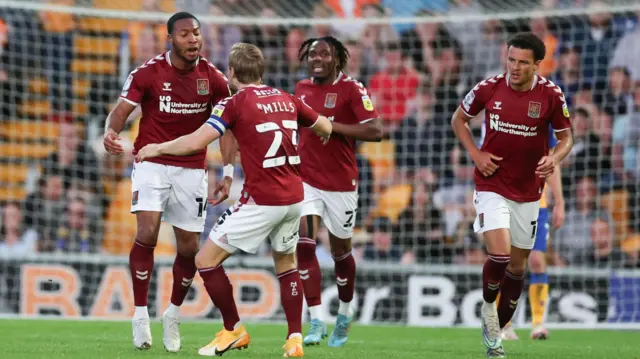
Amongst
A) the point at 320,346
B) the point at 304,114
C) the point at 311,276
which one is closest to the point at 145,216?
the point at 304,114

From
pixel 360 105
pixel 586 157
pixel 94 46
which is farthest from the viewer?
pixel 94 46

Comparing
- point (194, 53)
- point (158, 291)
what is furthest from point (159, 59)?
point (158, 291)

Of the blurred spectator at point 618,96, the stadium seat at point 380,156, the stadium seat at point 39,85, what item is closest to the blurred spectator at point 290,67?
the stadium seat at point 380,156

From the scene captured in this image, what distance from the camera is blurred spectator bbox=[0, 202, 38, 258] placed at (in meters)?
14.3

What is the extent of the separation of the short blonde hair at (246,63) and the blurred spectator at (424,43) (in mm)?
8178

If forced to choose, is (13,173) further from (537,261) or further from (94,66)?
(537,261)

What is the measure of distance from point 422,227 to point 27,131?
17.3 feet

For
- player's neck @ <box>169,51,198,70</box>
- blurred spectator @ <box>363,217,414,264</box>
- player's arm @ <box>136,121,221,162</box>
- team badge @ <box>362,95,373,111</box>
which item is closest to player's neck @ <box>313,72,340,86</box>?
team badge @ <box>362,95,373,111</box>

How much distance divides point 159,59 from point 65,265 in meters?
5.46

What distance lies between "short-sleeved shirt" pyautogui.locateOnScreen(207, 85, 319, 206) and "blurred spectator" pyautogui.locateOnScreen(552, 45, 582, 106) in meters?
7.81

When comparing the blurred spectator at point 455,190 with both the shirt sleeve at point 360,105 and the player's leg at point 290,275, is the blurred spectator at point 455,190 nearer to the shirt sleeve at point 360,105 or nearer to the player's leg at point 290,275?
the shirt sleeve at point 360,105

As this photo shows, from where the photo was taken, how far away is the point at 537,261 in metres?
11.0

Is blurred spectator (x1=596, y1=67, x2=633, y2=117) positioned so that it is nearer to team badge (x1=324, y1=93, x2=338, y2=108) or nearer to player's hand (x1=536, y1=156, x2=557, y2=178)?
team badge (x1=324, y1=93, x2=338, y2=108)

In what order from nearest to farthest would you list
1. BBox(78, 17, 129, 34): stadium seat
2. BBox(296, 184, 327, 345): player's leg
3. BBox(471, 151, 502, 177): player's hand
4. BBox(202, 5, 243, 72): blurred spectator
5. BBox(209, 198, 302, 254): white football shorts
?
BBox(209, 198, 302, 254): white football shorts < BBox(471, 151, 502, 177): player's hand < BBox(296, 184, 327, 345): player's leg < BBox(78, 17, 129, 34): stadium seat < BBox(202, 5, 243, 72): blurred spectator
